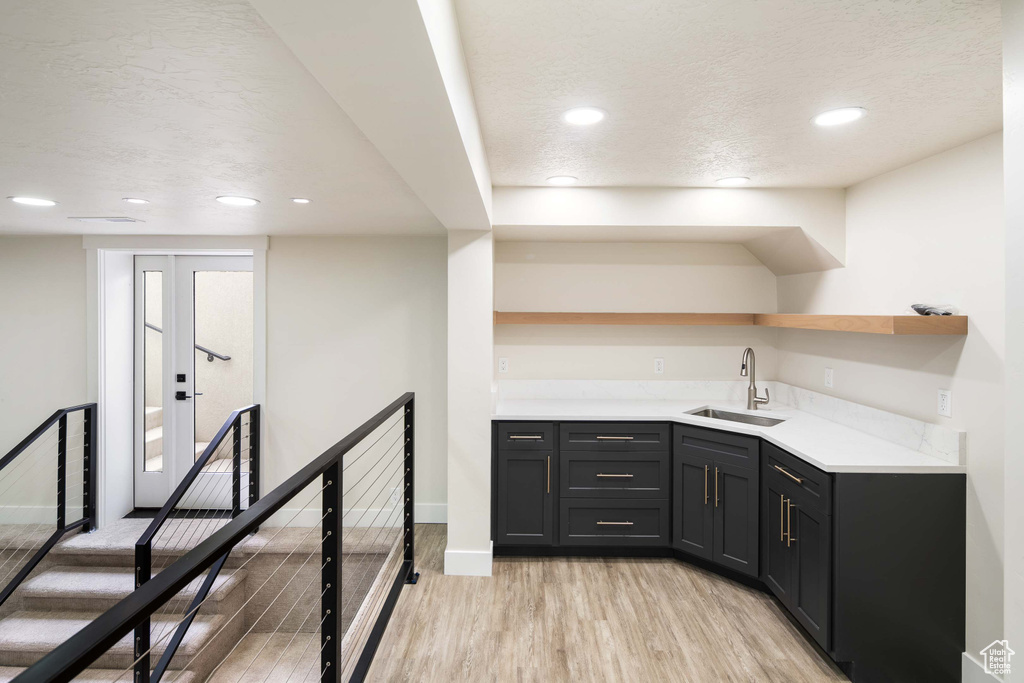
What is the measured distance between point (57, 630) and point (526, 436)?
3266 millimetres

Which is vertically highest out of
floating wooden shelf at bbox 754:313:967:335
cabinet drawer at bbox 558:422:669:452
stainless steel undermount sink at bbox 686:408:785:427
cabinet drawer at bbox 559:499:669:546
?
floating wooden shelf at bbox 754:313:967:335

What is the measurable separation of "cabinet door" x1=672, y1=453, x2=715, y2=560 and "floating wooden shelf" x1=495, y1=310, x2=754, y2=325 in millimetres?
944

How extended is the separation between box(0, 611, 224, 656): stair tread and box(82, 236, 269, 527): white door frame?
756mm

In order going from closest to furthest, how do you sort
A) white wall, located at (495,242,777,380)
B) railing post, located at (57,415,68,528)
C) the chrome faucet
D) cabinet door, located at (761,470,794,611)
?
cabinet door, located at (761,470,794,611) < the chrome faucet < white wall, located at (495,242,777,380) < railing post, located at (57,415,68,528)

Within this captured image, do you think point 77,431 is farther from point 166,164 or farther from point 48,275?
point 166,164

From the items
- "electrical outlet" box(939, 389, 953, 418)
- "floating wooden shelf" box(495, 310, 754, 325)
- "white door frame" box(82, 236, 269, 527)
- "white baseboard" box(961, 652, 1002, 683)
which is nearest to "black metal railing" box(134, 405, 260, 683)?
"white door frame" box(82, 236, 269, 527)

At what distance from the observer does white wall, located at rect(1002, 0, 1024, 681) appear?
1106 millimetres

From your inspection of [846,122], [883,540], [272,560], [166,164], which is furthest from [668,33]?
[272,560]

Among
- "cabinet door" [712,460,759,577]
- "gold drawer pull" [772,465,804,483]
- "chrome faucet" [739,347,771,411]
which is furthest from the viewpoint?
"chrome faucet" [739,347,771,411]

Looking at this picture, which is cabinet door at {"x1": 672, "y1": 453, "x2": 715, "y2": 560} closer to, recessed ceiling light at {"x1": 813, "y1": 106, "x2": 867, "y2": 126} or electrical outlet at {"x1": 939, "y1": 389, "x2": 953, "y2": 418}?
electrical outlet at {"x1": 939, "y1": 389, "x2": 953, "y2": 418}

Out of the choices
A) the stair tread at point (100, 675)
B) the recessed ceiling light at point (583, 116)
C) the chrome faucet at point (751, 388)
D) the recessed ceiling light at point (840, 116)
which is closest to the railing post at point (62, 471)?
the stair tread at point (100, 675)

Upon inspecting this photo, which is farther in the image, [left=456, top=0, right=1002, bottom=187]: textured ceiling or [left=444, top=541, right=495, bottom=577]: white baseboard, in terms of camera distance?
Result: [left=444, top=541, right=495, bottom=577]: white baseboard

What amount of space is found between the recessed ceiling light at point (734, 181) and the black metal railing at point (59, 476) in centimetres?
470

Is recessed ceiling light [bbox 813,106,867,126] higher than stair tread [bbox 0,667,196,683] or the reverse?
higher
